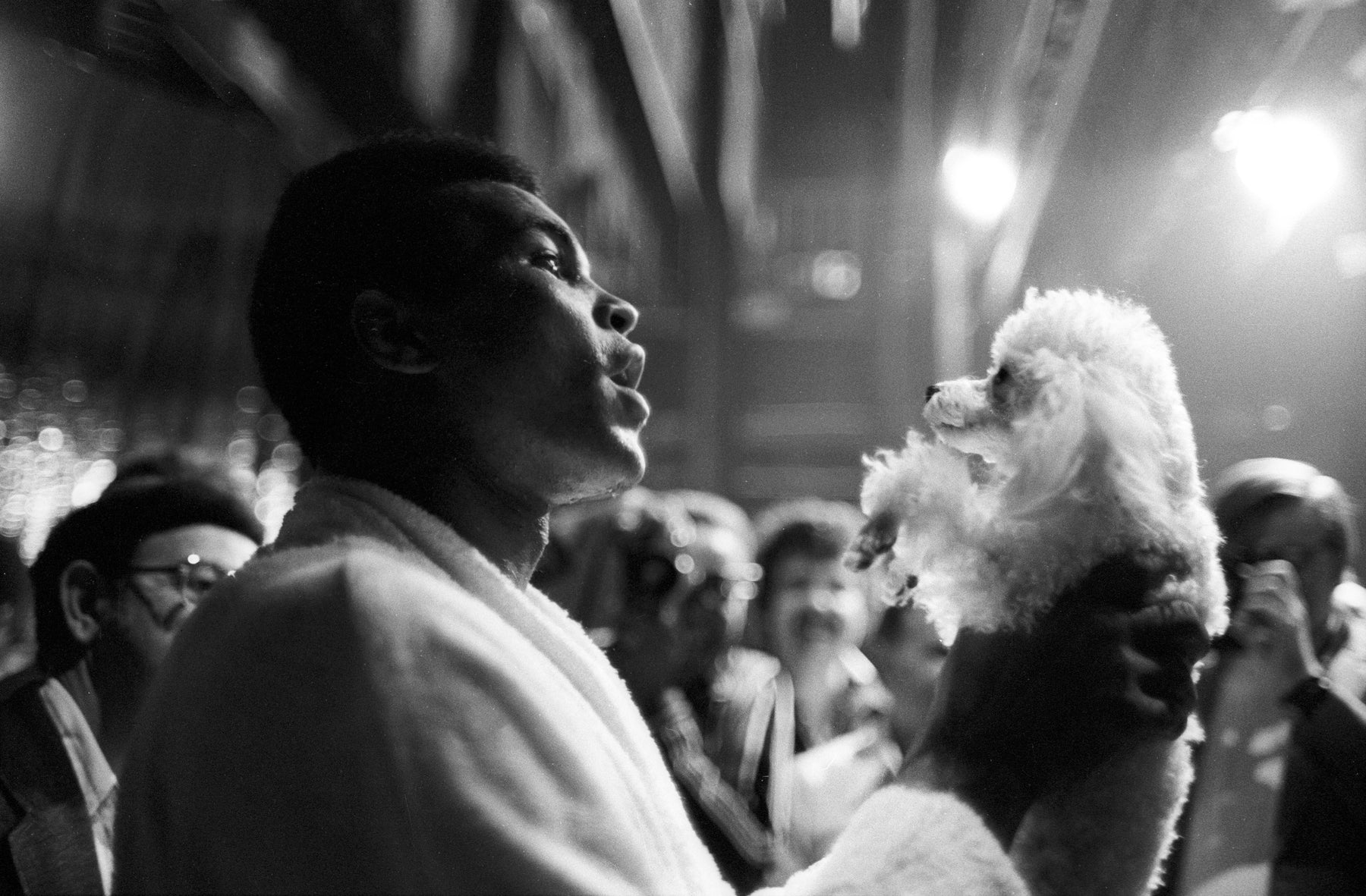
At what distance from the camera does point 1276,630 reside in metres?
1.88

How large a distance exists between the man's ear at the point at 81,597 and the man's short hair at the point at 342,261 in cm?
103

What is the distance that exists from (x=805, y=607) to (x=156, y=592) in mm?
1844

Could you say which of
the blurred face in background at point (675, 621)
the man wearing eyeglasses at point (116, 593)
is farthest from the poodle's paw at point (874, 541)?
the blurred face in background at point (675, 621)

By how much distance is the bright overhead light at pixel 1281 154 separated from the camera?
191 cm

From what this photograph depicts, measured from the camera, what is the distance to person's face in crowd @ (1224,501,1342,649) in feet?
6.72

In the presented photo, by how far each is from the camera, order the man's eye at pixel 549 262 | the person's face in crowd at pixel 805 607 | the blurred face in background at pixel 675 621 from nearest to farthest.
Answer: the man's eye at pixel 549 262 → the blurred face in background at pixel 675 621 → the person's face in crowd at pixel 805 607

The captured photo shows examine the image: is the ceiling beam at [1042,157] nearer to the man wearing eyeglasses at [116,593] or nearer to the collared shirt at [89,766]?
the man wearing eyeglasses at [116,593]

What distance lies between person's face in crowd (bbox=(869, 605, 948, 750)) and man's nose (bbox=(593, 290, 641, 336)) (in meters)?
1.67

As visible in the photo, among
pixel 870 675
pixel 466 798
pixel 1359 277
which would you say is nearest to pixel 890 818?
pixel 466 798

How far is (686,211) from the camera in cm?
596

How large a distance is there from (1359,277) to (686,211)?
4.07m

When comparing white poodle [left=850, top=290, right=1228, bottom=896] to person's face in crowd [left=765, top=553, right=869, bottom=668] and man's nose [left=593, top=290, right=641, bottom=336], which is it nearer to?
man's nose [left=593, top=290, right=641, bottom=336]

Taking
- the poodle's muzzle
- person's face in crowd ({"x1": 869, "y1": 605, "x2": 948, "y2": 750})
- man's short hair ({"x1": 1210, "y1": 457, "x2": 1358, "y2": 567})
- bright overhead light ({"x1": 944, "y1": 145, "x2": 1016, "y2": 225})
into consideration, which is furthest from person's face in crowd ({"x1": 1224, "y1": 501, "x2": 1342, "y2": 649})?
the poodle's muzzle

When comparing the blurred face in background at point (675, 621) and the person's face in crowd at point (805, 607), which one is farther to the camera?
the person's face in crowd at point (805, 607)
